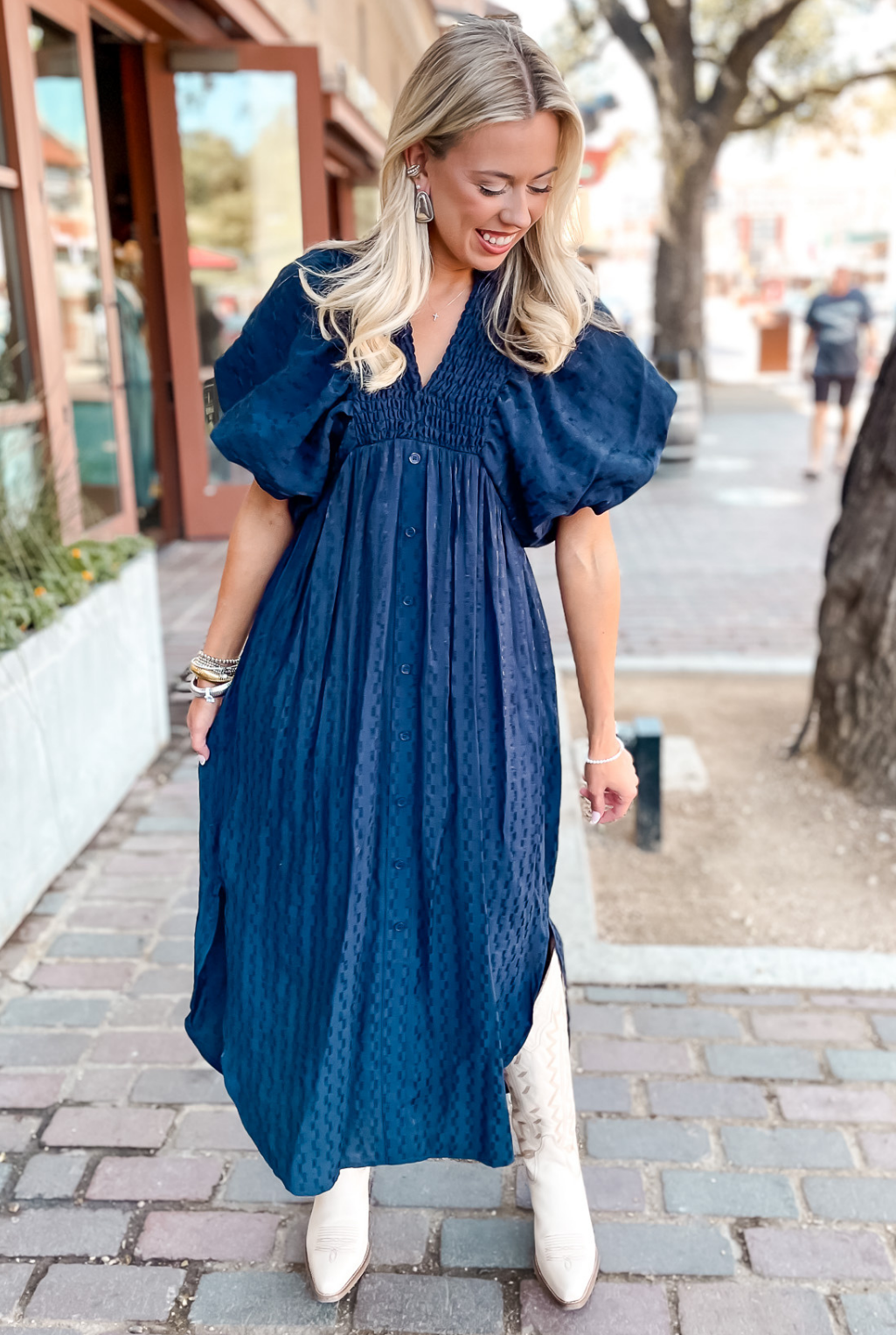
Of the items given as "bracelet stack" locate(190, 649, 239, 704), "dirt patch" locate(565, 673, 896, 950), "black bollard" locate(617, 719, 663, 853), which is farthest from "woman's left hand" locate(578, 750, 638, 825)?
"black bollard" locate(617, 719, 663, 853)

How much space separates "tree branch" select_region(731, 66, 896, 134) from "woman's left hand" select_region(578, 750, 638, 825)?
54.4 ft

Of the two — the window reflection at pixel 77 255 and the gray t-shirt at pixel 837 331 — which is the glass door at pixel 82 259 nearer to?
the window reflection at pixel 77 255

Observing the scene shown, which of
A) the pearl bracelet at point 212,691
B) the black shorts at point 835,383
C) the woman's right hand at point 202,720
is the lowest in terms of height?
the black shorts at point 835,383

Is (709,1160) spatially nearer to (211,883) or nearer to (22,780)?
(211,883)

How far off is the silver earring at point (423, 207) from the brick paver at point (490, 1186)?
1714 millimetres

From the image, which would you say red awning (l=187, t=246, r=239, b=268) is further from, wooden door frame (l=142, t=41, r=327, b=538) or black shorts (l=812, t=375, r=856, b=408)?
black shorts (l=812, t=375, r=856, b=408)

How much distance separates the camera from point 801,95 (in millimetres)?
16469

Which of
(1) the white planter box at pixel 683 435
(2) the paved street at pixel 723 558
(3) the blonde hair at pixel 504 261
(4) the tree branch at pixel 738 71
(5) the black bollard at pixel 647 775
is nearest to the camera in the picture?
(3) the blonde hair at pixel 504 261

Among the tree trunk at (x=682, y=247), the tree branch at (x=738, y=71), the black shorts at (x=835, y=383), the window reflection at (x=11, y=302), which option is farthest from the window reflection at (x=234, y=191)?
the tree branch at (x=738, y=71)

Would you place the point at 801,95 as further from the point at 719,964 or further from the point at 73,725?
the point at 719,964

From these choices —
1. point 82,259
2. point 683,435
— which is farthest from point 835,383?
point 82,259

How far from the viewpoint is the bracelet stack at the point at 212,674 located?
75.8 inches

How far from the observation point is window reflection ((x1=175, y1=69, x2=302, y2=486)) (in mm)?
6988

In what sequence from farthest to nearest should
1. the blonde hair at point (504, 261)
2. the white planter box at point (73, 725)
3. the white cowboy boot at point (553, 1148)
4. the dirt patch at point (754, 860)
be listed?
the dirt patch at point (754, 860) → the white planter box at point (73, 725) → the white cowboy boot at point (553, 1148) → the blonde hair at point (504, 261)
